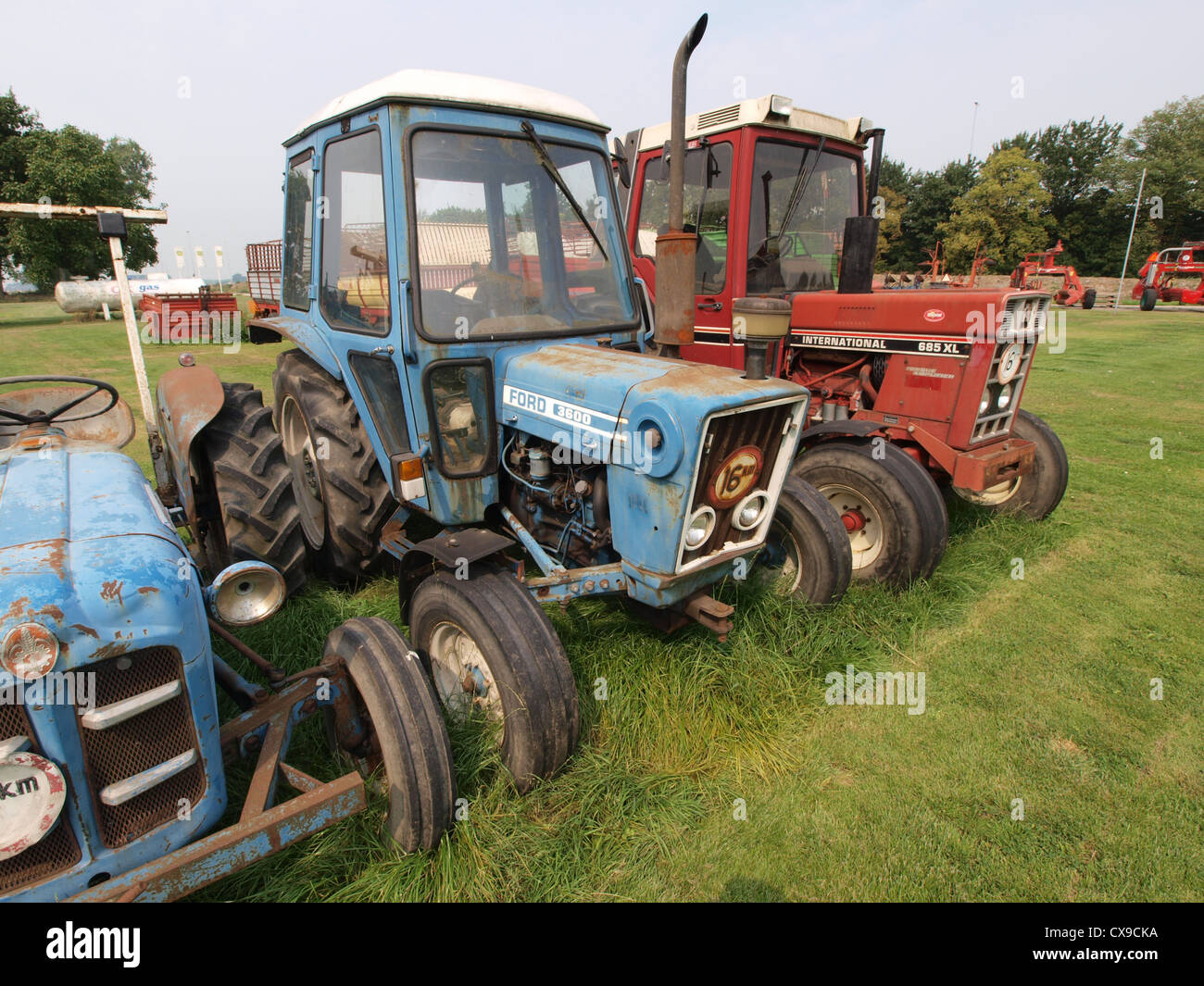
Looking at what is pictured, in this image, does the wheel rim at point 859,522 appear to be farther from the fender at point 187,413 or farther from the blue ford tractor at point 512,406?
the fender at point 187,413

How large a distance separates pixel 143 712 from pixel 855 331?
14.4 feet

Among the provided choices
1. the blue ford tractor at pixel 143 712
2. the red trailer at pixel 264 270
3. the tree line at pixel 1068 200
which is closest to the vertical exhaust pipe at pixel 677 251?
the blue ford tractor at pixel 143 712

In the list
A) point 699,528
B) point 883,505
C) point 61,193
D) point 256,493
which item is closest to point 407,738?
point 699,528

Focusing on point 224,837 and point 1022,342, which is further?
point 1022,342

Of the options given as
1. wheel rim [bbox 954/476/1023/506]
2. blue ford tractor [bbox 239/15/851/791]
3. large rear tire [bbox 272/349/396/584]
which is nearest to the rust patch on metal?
blue ford tractor [bbox 239/15/851/791]

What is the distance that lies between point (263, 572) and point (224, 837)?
0.77 metres

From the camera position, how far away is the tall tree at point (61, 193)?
82.1 feet

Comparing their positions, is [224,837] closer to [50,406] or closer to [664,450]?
[664,450]

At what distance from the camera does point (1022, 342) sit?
14.1 ft

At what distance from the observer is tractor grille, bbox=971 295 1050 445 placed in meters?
4.11

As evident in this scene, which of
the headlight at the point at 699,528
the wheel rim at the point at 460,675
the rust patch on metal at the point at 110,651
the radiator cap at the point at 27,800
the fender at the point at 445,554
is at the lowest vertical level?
the wheel rim at the point at 460,675

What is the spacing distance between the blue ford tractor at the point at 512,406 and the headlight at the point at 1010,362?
1.66m

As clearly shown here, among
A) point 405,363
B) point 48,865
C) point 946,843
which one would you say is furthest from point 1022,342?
point 48,865

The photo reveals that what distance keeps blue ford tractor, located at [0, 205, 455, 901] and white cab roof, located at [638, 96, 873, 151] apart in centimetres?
403
